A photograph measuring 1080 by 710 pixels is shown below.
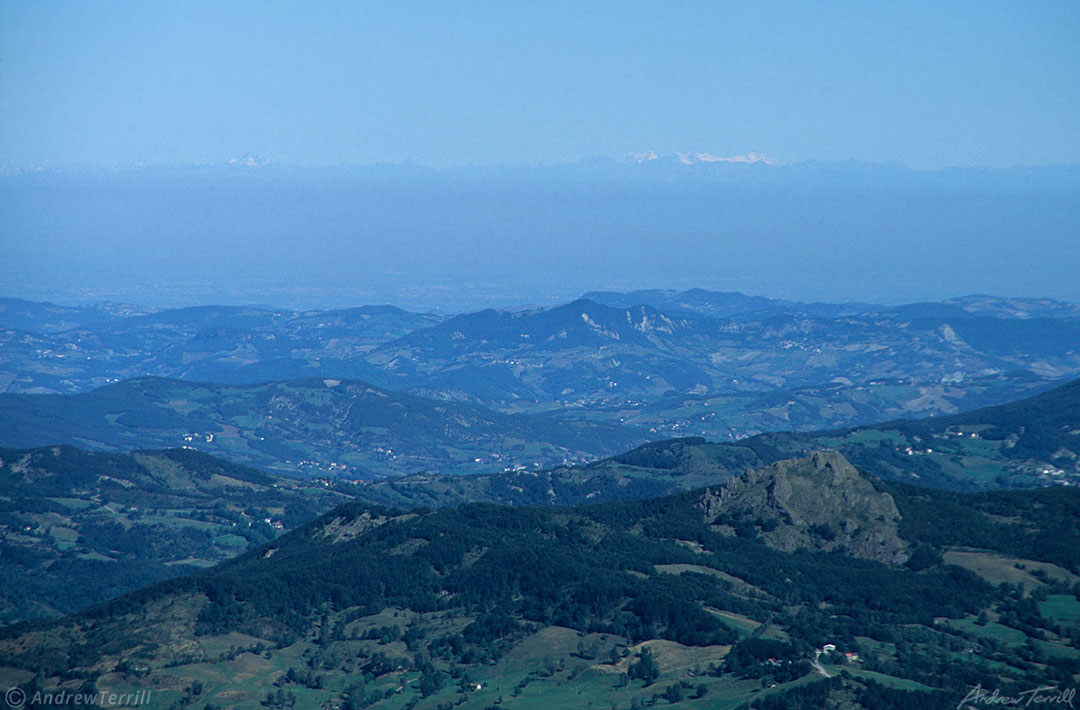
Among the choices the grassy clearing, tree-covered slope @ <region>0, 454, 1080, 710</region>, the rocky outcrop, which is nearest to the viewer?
tree-covered slope @ <region>0, 454, 1080, 710</region>

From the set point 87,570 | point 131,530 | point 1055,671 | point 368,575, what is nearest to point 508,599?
point 368,575

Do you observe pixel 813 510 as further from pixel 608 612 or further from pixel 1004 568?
pixel 608 612

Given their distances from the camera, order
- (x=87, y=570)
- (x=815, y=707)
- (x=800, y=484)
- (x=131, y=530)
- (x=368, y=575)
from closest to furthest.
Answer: (x=815, y=707) < (x=368, y=575) < (x=800, y=484) < (x=87, y=570) < (x=131, y=530)

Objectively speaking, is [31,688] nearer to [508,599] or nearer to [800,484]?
[508,599]
